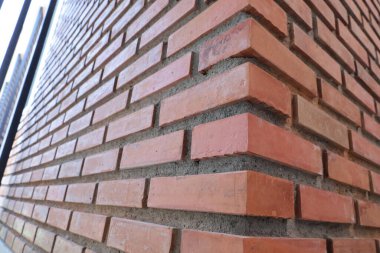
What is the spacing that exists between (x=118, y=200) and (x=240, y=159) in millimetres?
526

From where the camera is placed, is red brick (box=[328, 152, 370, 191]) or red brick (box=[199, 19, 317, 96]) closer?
red brick (box=[199, 19, 317, 96])

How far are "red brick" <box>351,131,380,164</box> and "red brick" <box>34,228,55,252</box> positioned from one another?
4.41 ft

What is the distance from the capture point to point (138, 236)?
805 mm

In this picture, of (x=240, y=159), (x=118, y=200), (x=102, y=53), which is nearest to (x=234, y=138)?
(x=240, y=159)

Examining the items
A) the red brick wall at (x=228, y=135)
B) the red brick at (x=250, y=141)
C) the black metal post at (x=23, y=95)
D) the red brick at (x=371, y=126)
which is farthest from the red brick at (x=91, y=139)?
the black metal post at (x=23, y=95)

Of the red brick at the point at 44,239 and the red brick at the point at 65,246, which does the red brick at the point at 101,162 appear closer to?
the red brick at the point at 65,246

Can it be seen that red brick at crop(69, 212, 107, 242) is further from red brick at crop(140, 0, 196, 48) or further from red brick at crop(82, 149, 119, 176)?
red brick at crop(140, 0, 196, 48)

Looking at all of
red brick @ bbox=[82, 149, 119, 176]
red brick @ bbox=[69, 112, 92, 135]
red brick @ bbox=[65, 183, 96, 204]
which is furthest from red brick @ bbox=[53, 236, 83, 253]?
red brick @ bbox=[69, 112, 92, 135]

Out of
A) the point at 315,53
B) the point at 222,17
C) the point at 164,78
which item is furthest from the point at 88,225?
the point at 315,53

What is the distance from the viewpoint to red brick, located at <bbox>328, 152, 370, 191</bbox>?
86cm

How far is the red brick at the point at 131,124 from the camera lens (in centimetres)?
93

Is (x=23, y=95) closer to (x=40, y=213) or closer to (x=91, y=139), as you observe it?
(x=40, y=213)

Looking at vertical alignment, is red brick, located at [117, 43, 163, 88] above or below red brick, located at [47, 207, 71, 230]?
above

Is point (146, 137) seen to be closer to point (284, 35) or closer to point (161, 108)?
point (161, 108)
